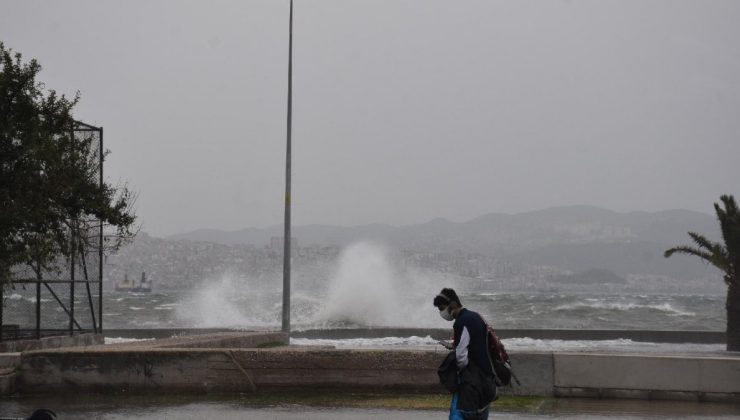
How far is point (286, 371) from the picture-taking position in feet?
41.8

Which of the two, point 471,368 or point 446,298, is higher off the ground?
point 446,298

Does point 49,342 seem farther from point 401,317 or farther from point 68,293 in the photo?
point 401,317

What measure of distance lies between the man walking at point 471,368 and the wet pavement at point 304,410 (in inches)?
123

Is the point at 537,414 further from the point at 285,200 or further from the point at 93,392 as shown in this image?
the point at 285,200

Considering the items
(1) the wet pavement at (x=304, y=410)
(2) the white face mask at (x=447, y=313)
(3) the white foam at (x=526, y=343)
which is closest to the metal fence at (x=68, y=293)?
(1) the wet pavement at (x=304, y=410)

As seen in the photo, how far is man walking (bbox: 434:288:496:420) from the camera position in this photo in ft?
25.8

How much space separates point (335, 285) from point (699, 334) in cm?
3248

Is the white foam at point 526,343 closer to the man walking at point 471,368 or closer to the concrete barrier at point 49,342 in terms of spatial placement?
the concrete barrier at point 49,342

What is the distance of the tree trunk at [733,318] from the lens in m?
33.0

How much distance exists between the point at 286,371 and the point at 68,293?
856 centimetres

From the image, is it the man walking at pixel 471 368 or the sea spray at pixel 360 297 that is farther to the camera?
the sea spray at pixel 360 297

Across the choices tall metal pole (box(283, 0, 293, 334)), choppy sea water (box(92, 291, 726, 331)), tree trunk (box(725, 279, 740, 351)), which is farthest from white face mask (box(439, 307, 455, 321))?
choppy sea water (box(92, 291, 726, 331))

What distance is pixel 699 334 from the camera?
39.3 m

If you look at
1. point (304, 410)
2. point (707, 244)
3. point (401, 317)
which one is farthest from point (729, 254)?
point (401, 317)
